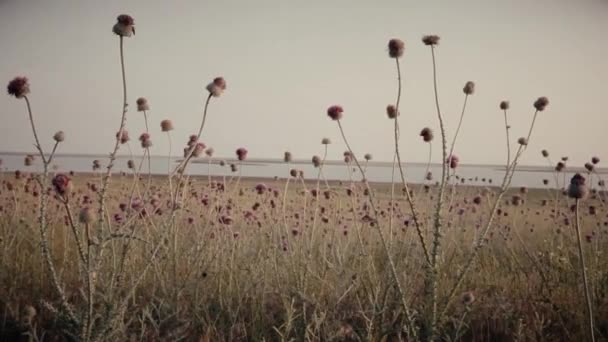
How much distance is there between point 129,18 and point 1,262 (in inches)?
111

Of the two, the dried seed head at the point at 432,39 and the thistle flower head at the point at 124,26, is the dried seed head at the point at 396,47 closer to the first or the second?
the dried seed head at the point at 432,39

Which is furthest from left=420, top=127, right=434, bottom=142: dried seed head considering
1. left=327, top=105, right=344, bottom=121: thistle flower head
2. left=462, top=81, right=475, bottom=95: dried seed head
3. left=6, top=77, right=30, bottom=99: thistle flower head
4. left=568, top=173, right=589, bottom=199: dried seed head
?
left=6, top=77, right=30, bottom=99: thistle flower head

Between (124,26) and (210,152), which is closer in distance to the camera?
(124,26)

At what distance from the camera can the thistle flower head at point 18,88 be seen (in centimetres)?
232

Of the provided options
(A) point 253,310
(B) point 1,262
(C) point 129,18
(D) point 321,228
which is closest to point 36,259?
(B) point 1,262

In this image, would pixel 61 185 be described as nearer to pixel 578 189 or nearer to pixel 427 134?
pixel 578 189

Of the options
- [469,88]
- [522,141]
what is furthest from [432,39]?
[522,141]

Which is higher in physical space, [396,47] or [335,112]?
[396,47]

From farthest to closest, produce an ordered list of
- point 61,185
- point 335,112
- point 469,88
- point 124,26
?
point 335,112 < point 469,88 < point 124,26 < point 61,185

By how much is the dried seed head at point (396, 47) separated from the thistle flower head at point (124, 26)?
149cm

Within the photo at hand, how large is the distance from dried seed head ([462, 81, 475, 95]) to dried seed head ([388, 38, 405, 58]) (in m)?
0.61

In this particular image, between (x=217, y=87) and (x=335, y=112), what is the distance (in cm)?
97

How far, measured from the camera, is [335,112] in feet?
10.7

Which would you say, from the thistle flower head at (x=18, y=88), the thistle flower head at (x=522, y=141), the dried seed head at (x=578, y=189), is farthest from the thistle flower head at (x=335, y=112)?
the thistle flower head at (x=18, y=88)
